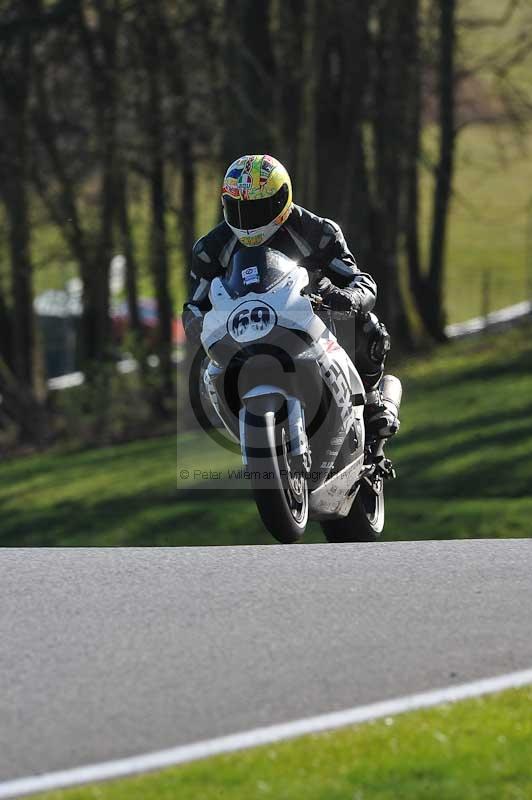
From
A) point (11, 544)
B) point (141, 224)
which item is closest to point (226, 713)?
point (11, 544)

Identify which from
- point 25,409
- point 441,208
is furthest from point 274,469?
point 441,208

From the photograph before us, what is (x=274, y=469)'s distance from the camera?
6.70m

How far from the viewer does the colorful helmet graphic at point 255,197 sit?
700 centimetres

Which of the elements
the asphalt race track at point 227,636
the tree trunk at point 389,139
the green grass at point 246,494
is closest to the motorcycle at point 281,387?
the asphalt race track at point 227,636

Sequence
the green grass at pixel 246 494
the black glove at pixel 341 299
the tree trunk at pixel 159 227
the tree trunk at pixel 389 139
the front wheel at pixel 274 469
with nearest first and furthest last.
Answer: the front wheel at pixel 274 469, the black glove at pixel 341 299, the green grass at pixel 246 494, the tree trunk at pixel 389 139, the tree trunk at pixel 159 227

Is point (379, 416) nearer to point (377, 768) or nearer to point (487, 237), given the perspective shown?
point (377, 768)

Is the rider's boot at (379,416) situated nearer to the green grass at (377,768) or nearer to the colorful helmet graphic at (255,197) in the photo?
the colorful helmet graphic at (255,197)

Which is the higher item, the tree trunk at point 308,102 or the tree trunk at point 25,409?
the tree trunk at point 308,102

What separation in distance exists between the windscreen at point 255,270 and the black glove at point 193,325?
1.03 feet

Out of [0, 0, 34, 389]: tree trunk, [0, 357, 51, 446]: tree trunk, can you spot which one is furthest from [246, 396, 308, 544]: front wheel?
[0, 357, 51, 446]: tree trunk

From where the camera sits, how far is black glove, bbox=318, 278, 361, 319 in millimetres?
7273

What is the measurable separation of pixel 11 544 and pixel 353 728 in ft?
38.1

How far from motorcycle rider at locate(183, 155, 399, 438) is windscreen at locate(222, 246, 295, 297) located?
0.07 metres

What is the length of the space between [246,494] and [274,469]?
10.6 metres
